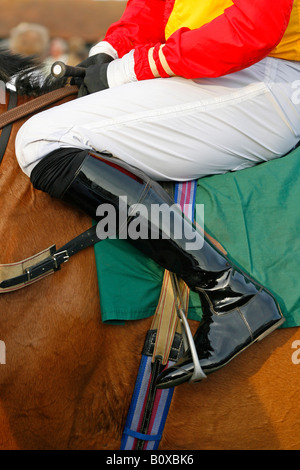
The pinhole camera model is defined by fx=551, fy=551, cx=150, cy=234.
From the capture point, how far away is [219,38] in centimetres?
203

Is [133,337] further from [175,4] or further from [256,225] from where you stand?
[175,4]

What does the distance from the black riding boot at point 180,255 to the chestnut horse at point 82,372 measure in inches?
5.6

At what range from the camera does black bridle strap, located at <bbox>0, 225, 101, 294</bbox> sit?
6.97 feet

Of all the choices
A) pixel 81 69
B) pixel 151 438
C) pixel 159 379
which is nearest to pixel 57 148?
pixel 81 69

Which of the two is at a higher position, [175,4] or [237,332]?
[175,4]

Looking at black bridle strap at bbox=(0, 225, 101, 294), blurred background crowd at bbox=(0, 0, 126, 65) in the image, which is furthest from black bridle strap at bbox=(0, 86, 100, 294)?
blurred background crowd at bbox=(0, 0, 126, 65)

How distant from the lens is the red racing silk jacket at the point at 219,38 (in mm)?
1993

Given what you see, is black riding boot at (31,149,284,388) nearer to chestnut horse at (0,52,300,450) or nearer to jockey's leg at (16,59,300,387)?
jockey's leg at (16,59,300,387)

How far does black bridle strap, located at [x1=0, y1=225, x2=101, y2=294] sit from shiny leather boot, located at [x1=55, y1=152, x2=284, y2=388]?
0.12m

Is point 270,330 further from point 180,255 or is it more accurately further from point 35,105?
point 35,105

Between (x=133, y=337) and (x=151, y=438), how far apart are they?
0.44m

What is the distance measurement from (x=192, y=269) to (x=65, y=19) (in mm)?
6516
